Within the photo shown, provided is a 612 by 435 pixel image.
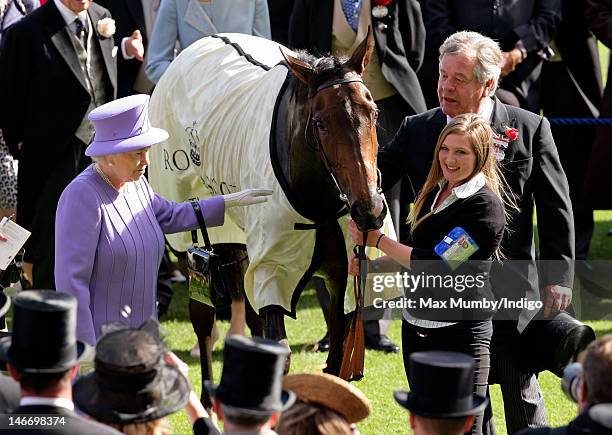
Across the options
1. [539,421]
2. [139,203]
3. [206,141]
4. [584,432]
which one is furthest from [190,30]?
[584,432]

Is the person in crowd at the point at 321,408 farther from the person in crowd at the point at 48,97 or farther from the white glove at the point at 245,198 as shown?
the person in crowd at the point at 48,97

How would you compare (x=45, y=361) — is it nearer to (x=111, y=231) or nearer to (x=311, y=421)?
(x=311, y=421)

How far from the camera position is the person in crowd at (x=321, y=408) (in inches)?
142

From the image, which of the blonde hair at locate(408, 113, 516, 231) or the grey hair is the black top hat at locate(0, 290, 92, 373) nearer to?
the blonde hair at locate(408, 113, 516, 231)

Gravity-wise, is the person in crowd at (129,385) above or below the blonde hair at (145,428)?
above

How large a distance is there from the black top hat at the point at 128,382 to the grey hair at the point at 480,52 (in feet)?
8.48

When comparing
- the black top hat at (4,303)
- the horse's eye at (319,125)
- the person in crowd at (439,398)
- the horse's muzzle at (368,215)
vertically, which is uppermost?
the black top hat at (4,303)

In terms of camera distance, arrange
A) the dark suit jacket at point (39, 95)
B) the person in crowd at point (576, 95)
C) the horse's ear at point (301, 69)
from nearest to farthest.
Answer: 1. the horse's ear at point (301, 69)
2. the dark suit jacket at point (39, 95)
3. the person in crowd at point (576, 95)

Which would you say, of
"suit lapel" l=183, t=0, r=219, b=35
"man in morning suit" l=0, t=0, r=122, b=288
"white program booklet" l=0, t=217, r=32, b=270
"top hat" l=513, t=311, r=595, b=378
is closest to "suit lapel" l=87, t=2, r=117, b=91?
"man in morning suit" l=0, t=0, r=122, b=288

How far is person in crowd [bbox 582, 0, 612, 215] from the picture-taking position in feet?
30.5

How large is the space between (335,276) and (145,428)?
2641 mm

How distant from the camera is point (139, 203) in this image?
17.2ft

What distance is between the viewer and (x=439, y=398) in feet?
12.2

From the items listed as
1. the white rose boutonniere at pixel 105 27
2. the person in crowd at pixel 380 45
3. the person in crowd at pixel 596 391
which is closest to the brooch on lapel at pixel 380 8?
the person in crowd at pixel 380 45
